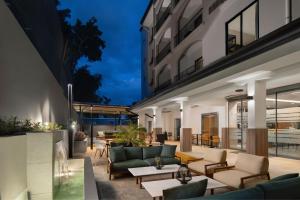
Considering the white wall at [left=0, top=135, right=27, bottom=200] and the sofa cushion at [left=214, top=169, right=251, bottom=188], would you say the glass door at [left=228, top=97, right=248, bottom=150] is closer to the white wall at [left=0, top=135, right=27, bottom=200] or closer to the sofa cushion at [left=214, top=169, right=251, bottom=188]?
the sofa cushion at [left=214, top=169, right=251, bottom=188]

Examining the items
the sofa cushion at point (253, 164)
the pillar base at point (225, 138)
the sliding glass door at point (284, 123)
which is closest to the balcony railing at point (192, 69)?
the pillar base at point (225, 138)

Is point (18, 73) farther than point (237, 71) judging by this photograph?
No

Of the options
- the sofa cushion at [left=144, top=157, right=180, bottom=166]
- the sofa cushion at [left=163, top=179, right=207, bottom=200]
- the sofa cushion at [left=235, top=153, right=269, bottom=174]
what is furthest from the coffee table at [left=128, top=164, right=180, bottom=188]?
the sofa cushion at [left=163, top=179, right=207, bottom=200]

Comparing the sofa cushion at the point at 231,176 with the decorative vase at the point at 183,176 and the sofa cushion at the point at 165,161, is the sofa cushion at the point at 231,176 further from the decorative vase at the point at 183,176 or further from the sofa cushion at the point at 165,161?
the sofa cushion at the point at 165,161

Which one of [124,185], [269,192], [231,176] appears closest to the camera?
[269,192]

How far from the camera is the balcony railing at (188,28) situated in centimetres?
1592

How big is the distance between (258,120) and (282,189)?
17.0 feet

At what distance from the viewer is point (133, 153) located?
802 centimetres

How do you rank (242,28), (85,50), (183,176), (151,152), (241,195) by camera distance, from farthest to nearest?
(85,50)
(242,28)
(151,152)
(183,176)
(241,195)

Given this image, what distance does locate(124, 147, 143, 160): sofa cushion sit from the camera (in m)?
7.94

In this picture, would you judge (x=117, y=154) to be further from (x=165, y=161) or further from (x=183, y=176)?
(x=183, y=176)

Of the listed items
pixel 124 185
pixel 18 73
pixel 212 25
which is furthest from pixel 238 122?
pixel 18 73

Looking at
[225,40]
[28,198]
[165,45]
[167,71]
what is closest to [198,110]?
[167,71]

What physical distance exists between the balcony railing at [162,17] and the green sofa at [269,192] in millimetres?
17209
